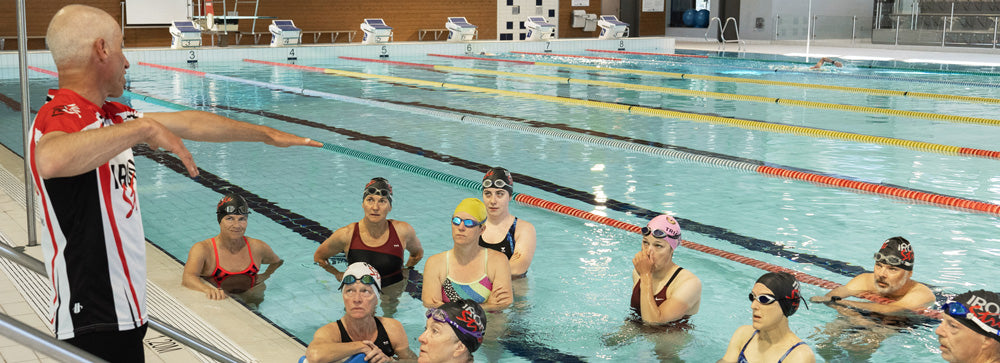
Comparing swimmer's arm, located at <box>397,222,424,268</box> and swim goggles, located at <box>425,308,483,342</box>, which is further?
swimmer's arm, located at <box>397,222,424,268</box>

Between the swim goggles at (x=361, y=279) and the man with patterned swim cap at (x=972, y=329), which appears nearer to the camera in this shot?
the man with patterned swim cap at (x=972, y=329)

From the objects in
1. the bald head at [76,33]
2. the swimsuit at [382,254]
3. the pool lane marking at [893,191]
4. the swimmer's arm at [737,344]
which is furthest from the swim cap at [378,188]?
the pool lane marking at [893,191]

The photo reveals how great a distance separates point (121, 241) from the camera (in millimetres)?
1856

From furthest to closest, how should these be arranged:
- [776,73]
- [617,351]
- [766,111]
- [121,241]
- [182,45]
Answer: [182,45]
[776,73]
[766,111]
[617,351]
[121,241]

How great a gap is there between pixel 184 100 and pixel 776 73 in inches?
413

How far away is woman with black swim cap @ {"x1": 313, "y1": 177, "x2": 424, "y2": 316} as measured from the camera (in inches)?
165

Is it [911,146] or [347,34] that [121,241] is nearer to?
[911,146]

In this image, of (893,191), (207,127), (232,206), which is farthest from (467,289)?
(893,191)

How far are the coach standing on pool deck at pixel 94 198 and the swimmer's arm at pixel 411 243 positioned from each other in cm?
250

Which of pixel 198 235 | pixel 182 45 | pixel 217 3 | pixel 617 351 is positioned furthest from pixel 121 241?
pixel 217 3

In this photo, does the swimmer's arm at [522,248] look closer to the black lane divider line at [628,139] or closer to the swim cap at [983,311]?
the swim cap at [983,311]

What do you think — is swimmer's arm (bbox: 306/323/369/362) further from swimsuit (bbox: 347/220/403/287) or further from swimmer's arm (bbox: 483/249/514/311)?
swimsuit (bbox: 347/220/403/287)

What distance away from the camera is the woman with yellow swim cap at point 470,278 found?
13.0ft

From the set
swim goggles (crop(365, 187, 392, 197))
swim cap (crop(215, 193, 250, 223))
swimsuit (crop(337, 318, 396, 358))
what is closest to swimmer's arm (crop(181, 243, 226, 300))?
swim cap (crop(215, 193, 250, 223))
